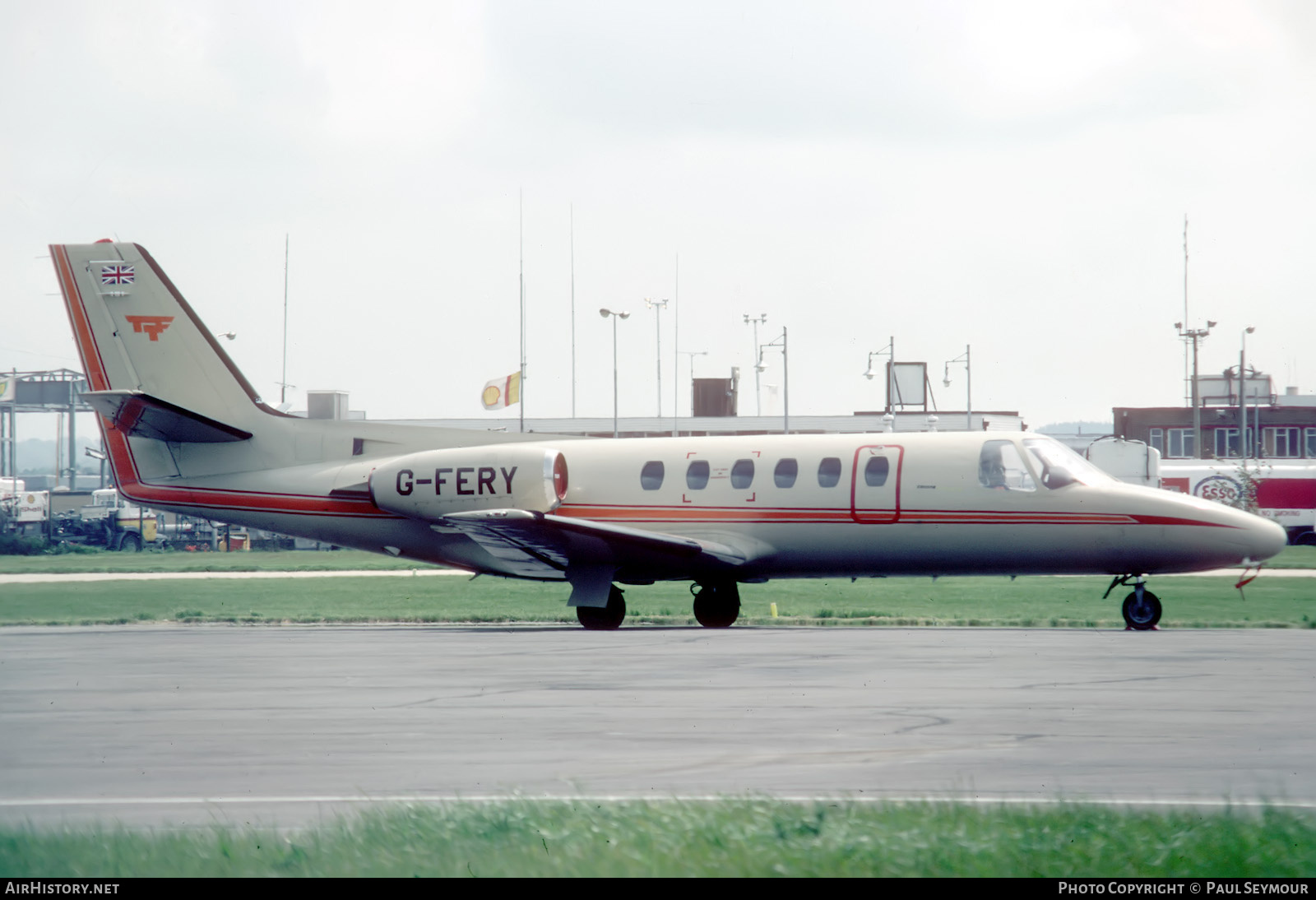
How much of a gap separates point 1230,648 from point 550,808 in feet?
34.1

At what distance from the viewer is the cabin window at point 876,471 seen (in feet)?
69.3

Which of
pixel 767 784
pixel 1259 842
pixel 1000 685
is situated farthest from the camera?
pixel 1000 685

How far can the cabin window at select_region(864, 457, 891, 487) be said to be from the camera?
832 inches

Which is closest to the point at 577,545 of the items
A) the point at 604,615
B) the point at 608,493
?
the point at 604,615

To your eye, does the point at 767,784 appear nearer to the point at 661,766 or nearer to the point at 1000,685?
the point at 661,766

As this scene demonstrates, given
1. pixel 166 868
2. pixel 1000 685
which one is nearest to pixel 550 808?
pixel 166 868

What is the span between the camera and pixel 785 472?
71.4ft

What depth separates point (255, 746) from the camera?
9102 millimetres

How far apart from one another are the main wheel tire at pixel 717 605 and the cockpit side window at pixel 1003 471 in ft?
14.5

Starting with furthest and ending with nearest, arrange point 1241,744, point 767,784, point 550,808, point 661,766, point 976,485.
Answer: point 976,485 < point 1241,744 < point 661,766 < point 767,784 < point 550,808

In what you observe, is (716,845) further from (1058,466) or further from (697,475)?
(697,475)

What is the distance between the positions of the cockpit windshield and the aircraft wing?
15.0 ft

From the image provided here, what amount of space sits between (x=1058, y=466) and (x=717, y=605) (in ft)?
18.7

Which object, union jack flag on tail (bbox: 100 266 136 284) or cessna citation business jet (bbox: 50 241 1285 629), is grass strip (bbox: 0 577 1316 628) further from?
union jack flag on tail (bbox: 100 266 136 284)
